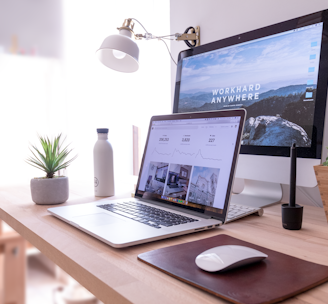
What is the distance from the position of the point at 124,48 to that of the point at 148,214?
0.63m

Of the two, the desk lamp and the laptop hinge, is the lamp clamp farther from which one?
the laptop hinge

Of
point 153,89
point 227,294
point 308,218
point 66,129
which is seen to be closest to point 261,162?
point 308,218

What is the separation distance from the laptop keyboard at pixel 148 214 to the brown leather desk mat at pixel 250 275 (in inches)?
5.3

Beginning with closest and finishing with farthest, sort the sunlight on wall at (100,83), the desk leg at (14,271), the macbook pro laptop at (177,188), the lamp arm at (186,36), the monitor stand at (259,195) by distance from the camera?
the macbook pro laptop at (177,188) < the monitor stand at (259,195) < the lamp arm at (186,36) < the desk leg at (14,271) < the sunlight on wall at (100,83)

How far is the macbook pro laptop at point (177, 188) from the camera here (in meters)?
0.63

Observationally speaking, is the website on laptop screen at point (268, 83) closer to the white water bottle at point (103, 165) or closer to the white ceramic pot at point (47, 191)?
the white water bottle at point (103, 165)

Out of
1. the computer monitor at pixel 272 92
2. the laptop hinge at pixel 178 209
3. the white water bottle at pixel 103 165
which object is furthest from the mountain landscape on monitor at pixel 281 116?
the white water bottle at pixel 103 165

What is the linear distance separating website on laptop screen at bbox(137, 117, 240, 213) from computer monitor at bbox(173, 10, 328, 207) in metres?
0.18

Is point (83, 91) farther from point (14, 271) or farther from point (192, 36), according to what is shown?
point (14, 271)

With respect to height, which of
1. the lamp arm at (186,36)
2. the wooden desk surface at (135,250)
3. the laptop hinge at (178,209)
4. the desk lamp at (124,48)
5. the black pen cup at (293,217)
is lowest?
the wooden desk surface at (135,250)

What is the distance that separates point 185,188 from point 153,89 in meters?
1.45

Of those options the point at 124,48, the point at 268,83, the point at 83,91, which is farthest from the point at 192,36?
the point at 83,91

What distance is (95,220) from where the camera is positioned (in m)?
0.69

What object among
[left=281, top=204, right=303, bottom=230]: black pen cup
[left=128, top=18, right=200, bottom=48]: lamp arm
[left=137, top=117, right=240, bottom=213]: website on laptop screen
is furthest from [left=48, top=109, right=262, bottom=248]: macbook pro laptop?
[left=128, top=18, right=200, bottom=48]: lamp arm
